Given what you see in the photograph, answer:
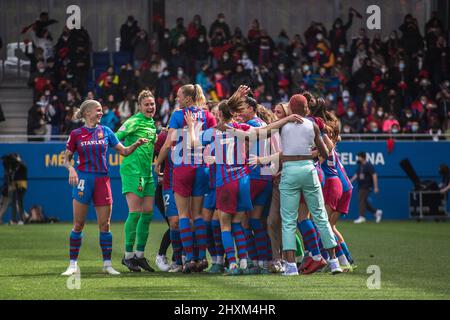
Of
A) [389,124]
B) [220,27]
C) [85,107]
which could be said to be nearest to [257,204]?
[85,107]

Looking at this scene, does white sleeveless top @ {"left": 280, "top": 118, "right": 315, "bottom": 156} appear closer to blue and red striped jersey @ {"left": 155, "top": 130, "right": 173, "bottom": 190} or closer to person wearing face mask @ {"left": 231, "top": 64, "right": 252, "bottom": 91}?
blue and red striped jersey @ {"left": 155, "top": 130, "right": 173, "bottom": 190}

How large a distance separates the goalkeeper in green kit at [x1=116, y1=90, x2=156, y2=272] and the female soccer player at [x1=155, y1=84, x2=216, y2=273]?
0.49 m

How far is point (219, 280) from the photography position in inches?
493

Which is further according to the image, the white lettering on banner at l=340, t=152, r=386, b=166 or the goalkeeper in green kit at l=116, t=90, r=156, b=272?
the white lettering on banner at l=340, t=152, r=386, b=166

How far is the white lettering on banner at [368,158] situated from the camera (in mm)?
30422

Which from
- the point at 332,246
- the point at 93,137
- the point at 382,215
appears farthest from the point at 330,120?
the point at 382,215

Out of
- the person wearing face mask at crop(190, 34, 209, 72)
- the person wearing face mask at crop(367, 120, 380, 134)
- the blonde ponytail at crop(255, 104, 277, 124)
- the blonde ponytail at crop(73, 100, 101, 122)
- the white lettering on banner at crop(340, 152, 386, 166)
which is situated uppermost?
the person wearing face mask at crop(190, 34, 209, 72)

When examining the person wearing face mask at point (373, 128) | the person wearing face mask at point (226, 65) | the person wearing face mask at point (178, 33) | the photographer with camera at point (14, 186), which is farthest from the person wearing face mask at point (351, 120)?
the photographer with camera at point (14, 186)

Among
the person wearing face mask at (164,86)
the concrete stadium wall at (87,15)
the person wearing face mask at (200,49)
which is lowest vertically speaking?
the person wearing face mask at (164,86)

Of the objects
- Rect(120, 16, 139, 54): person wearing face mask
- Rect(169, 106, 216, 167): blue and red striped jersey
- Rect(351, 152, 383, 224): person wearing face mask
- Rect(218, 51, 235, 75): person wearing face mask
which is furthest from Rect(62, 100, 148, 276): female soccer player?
Rect(120, 16, 139, 54): person wearing face mask

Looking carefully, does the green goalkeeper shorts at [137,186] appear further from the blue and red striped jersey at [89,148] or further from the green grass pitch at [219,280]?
the green grass pitch at [219,280]

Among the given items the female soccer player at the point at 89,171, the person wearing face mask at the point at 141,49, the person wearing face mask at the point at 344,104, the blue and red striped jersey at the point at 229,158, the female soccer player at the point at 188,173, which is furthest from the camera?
the person wearing face mask at the point at 141,49

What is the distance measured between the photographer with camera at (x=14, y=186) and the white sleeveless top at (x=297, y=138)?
56.1 ft

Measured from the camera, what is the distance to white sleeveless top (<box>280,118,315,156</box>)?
41.9 feet
